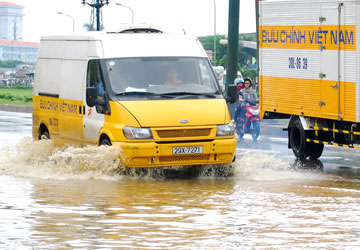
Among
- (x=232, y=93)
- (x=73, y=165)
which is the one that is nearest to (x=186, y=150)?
(x=232, y=93)

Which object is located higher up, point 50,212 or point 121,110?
point 121,110

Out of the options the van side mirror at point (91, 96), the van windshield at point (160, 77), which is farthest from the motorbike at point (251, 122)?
the van side mirror at point (91, 96)

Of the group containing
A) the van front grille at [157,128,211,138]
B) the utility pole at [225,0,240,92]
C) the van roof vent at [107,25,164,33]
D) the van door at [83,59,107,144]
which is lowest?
the van front grille at [157,128,211,138]

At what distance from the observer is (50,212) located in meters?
10.7

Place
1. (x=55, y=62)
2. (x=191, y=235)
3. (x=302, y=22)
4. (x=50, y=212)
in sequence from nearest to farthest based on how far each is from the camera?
(x=191, y=235)
(x=50, y=212)
(x=55, y=62)
(x=302, y=22)

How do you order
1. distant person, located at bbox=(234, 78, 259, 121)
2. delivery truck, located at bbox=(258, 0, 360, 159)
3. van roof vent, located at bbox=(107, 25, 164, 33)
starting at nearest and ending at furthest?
van roof vent, located at bbox=(107, 25, 164, 33), delivery truck, located at bbox=(258, 0, 360, 159), distant person, located at bbox=(234, 78, 259, 121)

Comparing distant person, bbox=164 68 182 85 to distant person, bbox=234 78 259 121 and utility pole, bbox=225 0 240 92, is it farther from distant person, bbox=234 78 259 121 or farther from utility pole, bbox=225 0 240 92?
utility pole, bbox=225 0 240 92

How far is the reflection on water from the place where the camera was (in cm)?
891

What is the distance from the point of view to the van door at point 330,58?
56.4ft

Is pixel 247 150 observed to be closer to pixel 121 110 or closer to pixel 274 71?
pixel 274 71

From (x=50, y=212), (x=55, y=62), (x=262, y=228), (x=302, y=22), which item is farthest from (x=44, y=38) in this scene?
(x=262, y=228)

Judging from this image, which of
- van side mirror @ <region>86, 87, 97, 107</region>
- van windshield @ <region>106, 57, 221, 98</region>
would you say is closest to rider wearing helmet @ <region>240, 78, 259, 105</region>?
van windshield @ <region>106, 57, 221, 98</region>

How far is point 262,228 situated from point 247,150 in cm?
1149

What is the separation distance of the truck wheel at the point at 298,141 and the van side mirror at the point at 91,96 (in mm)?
5257
